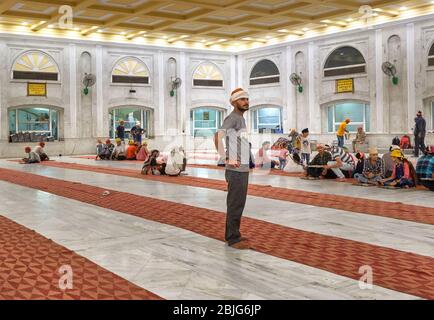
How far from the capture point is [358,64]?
63.7 ft

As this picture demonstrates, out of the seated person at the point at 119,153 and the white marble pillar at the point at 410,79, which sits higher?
the white marble pillar at the point at 410,79

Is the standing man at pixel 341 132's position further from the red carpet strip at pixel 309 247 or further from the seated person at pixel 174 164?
the red carpet strip at pixel 309 247

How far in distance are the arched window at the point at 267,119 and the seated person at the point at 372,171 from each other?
42.9 feet

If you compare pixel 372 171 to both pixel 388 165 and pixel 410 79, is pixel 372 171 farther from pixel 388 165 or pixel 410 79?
pixel 410 79

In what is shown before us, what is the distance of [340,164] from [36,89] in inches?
551

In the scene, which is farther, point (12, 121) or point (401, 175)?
point (12, 121)

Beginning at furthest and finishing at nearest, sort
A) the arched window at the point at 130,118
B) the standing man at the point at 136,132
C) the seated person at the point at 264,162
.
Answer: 1. the arched window at the point at 130,118
2. the standing man at the point at 136,132
3. the seated person at the point at 264,162

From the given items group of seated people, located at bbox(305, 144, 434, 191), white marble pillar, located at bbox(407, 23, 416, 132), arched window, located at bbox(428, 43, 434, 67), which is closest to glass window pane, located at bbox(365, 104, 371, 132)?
white marble pillar, located at bbox(407, 23, 416, 132)

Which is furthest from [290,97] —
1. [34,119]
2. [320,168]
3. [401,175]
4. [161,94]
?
[401,175]

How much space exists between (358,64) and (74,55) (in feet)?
36.8

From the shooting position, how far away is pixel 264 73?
76.0 feet

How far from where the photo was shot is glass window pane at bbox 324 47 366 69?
19.5 meters

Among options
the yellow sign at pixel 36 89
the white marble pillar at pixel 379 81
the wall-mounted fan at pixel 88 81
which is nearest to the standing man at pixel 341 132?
the white marble pillar at pixel 379 81

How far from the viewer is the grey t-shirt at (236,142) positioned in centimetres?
457
